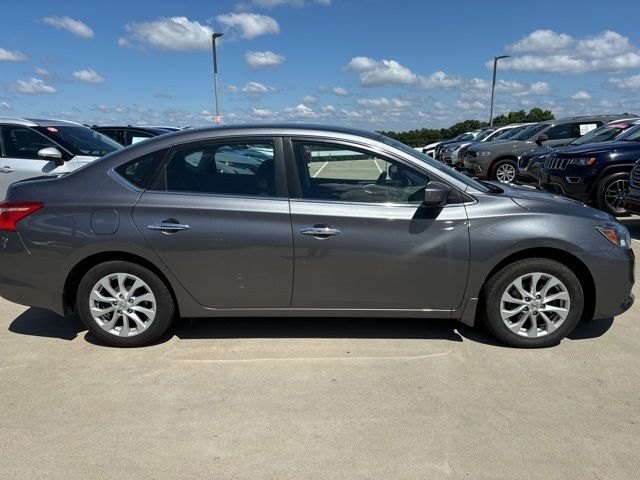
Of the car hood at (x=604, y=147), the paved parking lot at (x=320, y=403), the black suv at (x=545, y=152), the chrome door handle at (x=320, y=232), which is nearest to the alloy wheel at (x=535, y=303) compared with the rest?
the paved parking lot at (x=320, y=403)

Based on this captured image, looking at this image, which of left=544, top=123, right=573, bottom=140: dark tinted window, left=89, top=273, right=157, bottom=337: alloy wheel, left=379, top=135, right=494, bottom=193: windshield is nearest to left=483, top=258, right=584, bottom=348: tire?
left=379, top=135, right=494, bottom=193: windshield

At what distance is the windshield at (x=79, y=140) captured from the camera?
744 centimetres

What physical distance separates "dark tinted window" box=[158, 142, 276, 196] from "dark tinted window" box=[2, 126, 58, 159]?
4.72 metres

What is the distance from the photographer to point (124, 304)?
150 inches

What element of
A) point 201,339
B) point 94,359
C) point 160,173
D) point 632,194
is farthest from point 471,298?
point 632,194

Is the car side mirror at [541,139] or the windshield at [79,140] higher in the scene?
the car side mirror at [541,139]

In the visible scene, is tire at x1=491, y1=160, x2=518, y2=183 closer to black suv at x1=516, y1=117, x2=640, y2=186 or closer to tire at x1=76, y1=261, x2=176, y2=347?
black suv at x1=516, y1=117, x2=640, y2=186

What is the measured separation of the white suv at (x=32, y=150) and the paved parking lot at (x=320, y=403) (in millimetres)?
3635

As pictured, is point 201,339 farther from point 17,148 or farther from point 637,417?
point 17,148

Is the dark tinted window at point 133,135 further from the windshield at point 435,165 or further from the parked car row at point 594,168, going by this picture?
the windshield at point 435,165

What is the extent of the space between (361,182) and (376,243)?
0.65m

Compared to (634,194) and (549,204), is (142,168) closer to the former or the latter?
(549,204)

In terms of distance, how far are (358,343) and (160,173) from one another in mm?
1941

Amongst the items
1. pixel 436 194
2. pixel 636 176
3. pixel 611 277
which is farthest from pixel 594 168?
pixel 436 194
